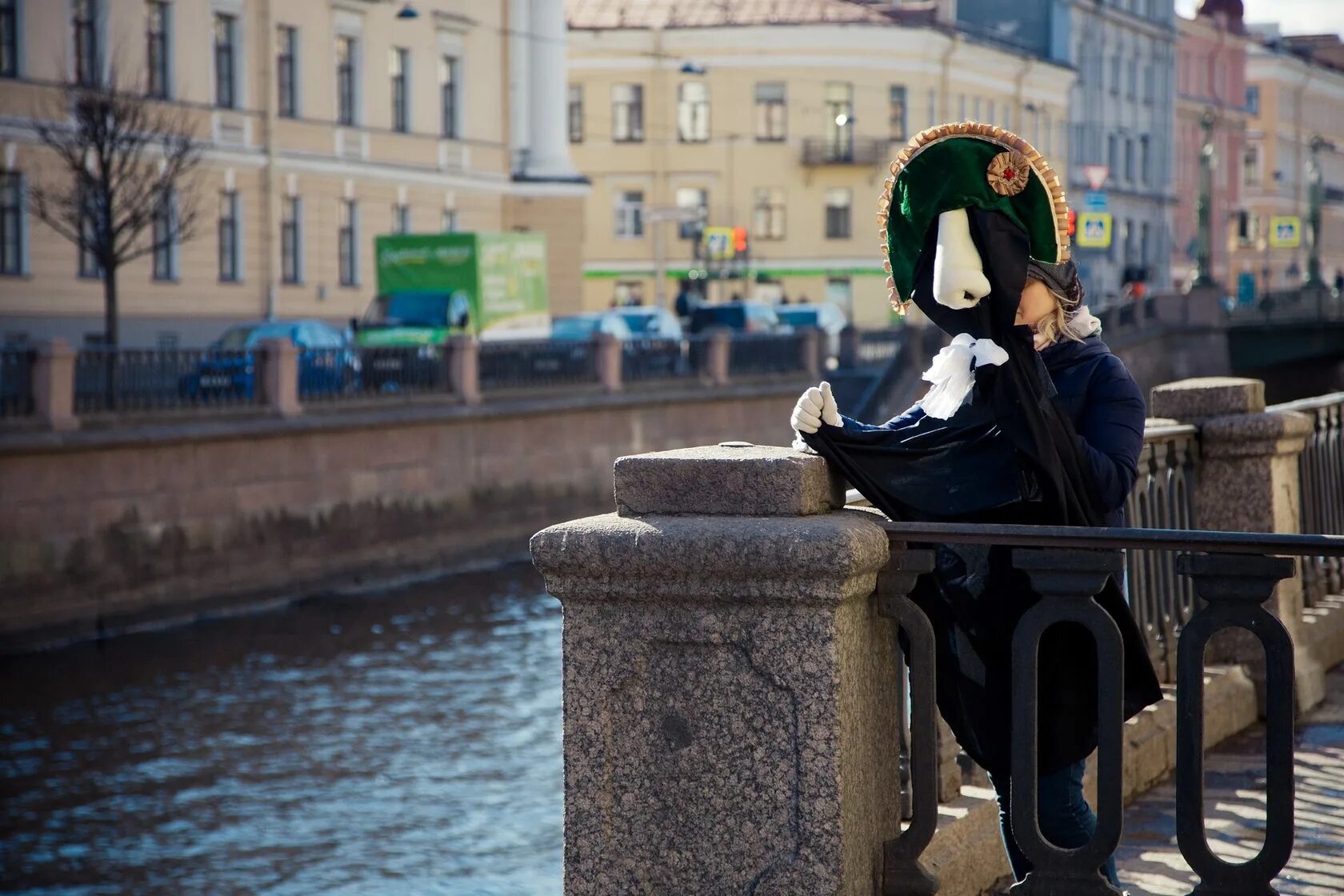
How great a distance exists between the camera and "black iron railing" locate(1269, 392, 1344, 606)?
809 cm

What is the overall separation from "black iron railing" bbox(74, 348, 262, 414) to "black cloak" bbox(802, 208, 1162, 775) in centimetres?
1727

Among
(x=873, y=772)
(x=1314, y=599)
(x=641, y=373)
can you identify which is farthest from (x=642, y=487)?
(x=641, y=373)

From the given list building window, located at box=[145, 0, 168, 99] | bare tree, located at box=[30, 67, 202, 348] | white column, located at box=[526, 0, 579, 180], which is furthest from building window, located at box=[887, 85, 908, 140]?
bare tree, located at box=[30, 67, 202, 348]

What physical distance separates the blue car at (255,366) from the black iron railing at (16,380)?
7.26ft

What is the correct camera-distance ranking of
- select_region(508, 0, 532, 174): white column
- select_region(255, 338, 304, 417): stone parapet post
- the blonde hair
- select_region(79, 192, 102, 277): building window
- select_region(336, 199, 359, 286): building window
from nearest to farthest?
the blonde hair → select_region(255, 338, 304, 417): stone parapet post → select_region(79, 192, 102, 277): building window → select_region(336, 199, 359, 286): building window → select_region(508, 0, 532, 174): white column

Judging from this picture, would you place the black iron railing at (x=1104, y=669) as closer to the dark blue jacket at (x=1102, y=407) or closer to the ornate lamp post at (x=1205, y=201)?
the dark blue jacket at (x=1102, y=407)

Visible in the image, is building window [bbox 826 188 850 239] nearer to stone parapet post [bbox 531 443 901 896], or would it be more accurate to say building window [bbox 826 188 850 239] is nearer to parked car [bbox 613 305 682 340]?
parked car [bbox 613 305 682 340]

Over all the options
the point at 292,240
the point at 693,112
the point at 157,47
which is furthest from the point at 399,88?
the point at 693,112

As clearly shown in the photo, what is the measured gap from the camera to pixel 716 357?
33375 mm

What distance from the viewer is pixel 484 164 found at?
129 ft

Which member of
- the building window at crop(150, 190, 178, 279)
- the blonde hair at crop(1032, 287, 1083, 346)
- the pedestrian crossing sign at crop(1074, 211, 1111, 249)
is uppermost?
the pedestrian crossing sign at crop(1074, 211, 1111, 249)

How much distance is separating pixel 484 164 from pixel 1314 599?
106ft

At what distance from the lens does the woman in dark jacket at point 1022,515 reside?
3.57 m

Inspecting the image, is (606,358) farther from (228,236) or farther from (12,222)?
(12,222)
